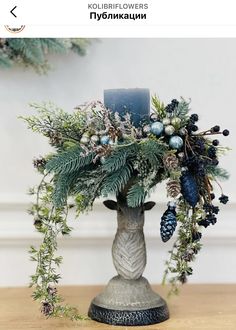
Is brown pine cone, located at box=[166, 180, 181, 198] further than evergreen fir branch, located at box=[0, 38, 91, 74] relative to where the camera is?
No

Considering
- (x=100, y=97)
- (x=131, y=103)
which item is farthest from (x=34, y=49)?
(x=131, y=103)

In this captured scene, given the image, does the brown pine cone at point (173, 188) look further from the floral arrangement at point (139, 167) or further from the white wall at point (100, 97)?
the white wall at point (100, 97)

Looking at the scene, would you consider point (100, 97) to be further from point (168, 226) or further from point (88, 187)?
point (168, 226)

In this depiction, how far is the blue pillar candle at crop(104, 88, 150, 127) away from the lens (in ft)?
3.52

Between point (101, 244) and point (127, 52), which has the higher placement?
point (127, 52)

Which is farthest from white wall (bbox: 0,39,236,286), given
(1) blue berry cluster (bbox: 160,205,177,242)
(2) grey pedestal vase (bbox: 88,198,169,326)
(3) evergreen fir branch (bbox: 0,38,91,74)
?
(1) blue berry cluster (bbox: 160,205,177,242)

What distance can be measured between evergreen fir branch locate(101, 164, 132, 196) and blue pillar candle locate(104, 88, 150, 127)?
0.09 meters

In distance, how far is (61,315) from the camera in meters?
1.09

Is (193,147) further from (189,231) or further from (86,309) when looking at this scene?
(86,309)

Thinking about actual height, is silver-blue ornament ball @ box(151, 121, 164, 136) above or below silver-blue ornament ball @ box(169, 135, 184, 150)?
above

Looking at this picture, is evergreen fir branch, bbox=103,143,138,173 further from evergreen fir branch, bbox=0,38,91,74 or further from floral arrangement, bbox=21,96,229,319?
evergreen fir branch, bbox=0,38,91,74

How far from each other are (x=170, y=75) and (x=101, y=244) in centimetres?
38
